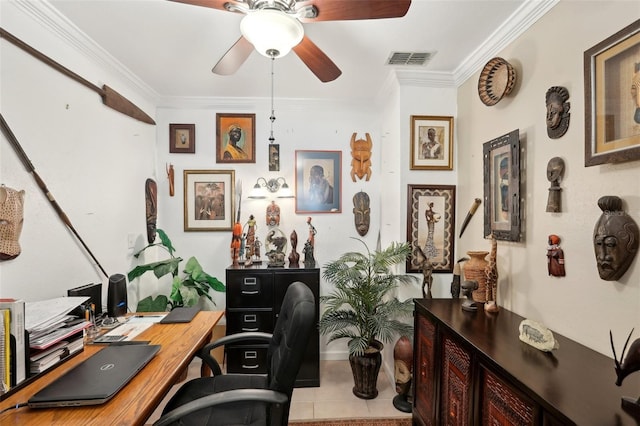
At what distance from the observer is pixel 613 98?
3.97 ft

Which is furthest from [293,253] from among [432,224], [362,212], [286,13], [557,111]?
[557,111]

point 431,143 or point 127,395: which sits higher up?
point 431,143

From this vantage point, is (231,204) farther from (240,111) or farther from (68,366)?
(68,366)

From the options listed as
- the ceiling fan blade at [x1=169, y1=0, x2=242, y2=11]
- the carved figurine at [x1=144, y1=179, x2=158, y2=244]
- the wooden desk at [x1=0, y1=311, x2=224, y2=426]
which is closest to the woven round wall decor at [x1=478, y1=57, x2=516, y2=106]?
the ceiling fan blade at [x1=169, y1=0, x2=242, y2=11]

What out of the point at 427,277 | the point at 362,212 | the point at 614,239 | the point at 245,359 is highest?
the point at 362,212

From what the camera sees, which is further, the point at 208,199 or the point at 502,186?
the point at 208,199

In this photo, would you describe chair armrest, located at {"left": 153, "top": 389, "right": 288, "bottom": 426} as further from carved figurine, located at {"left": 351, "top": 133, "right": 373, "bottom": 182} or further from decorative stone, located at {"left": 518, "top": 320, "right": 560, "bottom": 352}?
carved figurine, located at {"left": 351, "top": 133, "right": 373, "bottom": 182}

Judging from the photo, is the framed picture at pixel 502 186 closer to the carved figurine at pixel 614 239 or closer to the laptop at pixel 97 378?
the carved figurine at pixel 614 239

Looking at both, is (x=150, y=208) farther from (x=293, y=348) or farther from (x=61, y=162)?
(x=293, y=348)

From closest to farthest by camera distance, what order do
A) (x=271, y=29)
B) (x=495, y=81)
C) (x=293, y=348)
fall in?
(x=293, y=348)
(x=271, y=29)
(x=495, y=81)

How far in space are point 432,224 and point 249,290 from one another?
5.46 ft

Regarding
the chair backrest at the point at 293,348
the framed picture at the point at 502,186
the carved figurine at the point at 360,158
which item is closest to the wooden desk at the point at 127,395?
the chair backrest at the point at 293,348

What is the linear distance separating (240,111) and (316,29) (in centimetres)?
150

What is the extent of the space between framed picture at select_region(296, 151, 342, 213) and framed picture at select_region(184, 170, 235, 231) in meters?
0.70
